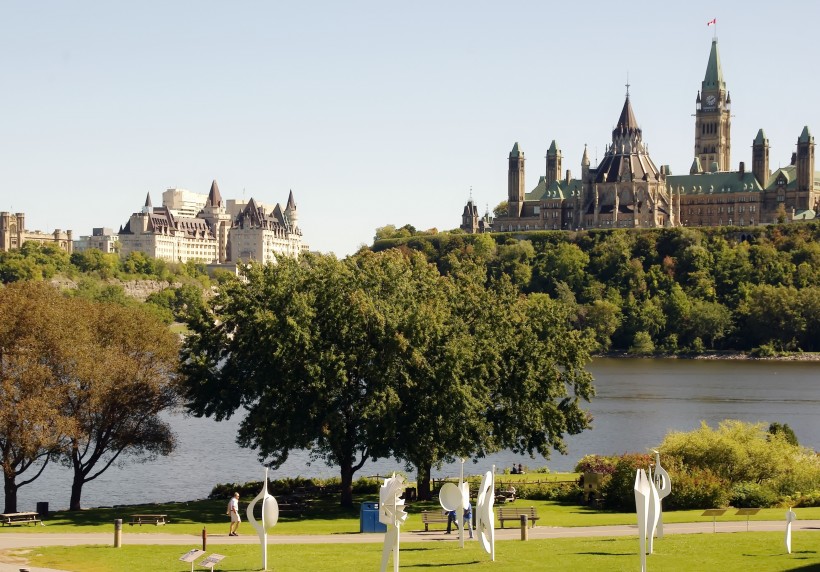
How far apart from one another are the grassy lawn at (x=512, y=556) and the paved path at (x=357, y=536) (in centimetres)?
100

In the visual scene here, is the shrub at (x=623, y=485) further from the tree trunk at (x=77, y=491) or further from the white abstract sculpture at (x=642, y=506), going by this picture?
the tree trunk at (x=77, y=491)

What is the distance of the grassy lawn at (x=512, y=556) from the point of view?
30125 millimetres

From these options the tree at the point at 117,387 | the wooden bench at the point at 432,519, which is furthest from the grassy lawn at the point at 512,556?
the tree at the point at 117,387

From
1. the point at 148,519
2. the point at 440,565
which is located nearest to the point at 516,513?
the point at 440,565

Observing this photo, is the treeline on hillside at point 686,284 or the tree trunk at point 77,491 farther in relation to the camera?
the treeline on hillside at point 686,284

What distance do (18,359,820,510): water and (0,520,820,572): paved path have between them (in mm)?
16275

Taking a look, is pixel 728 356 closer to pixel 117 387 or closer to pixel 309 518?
pixel 117 387

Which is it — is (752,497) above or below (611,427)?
below

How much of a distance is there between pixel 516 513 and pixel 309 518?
686 cm


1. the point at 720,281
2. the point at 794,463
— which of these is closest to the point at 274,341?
the point at 794,463

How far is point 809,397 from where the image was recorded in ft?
339

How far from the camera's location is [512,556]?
31672 millimetres

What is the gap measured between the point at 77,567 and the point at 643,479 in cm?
1268

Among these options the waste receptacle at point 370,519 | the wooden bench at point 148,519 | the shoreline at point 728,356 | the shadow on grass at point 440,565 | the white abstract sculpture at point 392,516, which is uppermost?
the shoreline at point 728,356
